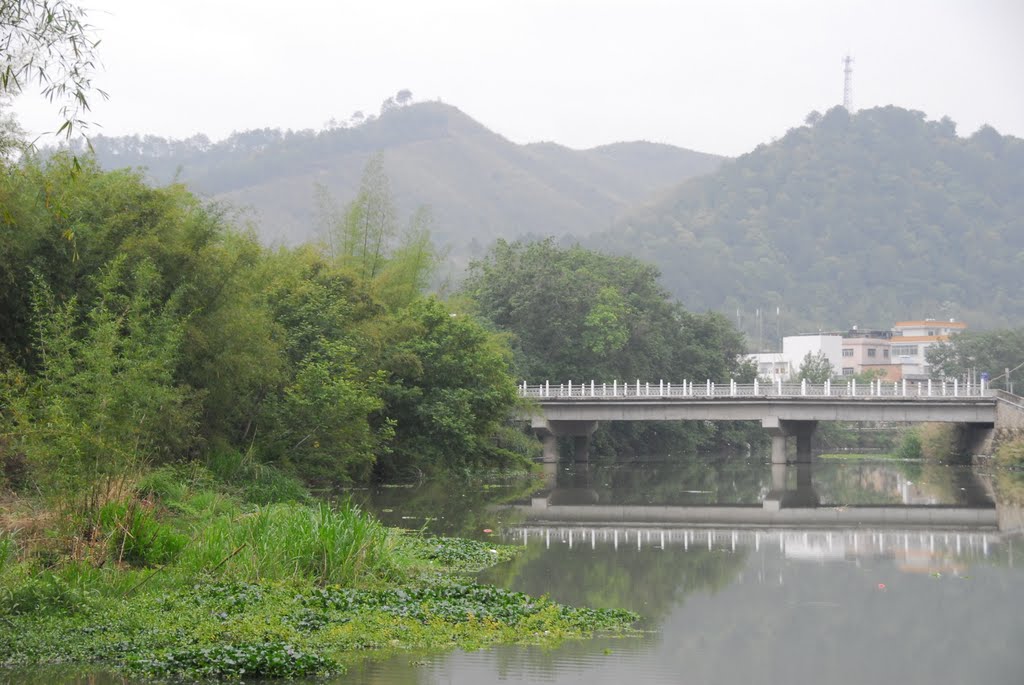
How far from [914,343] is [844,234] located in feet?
198

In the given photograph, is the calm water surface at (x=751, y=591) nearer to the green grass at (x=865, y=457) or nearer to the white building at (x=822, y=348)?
the green grass at (x=865, y=457)

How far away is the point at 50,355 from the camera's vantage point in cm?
2005

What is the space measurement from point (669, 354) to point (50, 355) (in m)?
47.0

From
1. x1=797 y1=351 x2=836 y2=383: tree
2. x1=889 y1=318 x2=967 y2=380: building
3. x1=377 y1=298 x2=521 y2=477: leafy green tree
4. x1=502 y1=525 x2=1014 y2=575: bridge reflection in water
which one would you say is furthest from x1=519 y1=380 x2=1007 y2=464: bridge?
x1=889 y1=318 x2=967 y2=380: building

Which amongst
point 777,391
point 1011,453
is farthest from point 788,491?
point 1011,453

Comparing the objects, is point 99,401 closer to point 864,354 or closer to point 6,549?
point 6,549

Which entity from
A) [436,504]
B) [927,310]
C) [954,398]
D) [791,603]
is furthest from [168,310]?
[927,310]

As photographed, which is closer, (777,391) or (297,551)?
(297,551)

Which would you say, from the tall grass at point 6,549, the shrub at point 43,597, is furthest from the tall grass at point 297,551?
the shrub at point 43,597

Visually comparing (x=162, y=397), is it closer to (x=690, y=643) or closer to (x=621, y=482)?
(x=690, y=643)

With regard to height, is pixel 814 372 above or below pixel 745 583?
above

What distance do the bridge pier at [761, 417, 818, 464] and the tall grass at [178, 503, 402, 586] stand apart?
38068mm

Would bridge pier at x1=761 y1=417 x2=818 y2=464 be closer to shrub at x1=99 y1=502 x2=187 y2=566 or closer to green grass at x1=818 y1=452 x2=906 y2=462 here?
green grass at x1=818 y1=452 x2=906 y2=462

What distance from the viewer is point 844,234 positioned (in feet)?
568
